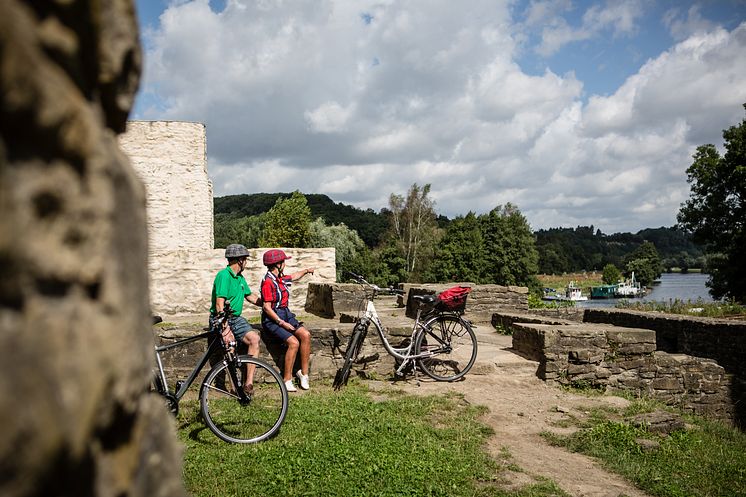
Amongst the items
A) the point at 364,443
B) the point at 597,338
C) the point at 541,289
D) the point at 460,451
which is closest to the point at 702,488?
the point at 460,451

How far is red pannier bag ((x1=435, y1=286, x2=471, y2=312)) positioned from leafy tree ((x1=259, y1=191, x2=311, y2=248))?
1401 inches

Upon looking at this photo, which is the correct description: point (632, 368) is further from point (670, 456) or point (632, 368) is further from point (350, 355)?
point (350, 355)

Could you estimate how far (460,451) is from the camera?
4848 mm

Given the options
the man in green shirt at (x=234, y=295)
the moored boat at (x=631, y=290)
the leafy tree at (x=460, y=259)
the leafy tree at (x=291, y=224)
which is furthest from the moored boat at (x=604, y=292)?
the man in green shirt at (x=234, y=295)

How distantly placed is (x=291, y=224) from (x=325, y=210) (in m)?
54.7

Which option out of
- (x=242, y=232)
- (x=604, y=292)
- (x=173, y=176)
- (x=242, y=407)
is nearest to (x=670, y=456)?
(x=242, y=407)

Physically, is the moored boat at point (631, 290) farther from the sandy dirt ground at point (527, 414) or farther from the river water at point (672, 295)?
the sandy dirt ground at point (527, 414)

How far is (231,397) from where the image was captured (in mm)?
5754

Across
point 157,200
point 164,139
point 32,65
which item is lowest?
point 32,65

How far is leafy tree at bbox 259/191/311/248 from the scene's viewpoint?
4278 cm

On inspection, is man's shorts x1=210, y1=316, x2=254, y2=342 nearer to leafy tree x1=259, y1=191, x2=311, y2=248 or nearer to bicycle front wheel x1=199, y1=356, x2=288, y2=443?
bicycle front wheel x1=199, y1=356, x2=288, y2=443

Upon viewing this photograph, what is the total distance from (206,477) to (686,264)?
158 meters

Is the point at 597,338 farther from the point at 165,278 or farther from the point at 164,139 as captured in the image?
the point at 164,139

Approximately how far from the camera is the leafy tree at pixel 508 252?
44.5 m
